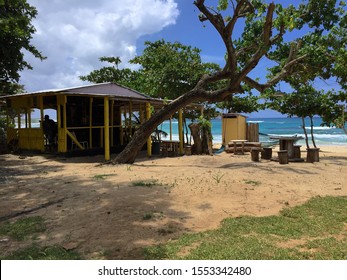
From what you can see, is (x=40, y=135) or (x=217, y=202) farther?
(x=40, y=135)

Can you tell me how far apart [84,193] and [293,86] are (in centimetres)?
1209

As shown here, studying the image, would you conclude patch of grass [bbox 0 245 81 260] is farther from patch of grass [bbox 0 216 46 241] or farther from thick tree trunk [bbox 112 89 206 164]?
thick tree trunk [bbox 112 89 206 164]

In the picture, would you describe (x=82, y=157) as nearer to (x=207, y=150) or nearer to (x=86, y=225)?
(x=207, y=150)

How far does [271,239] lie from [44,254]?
2772mm

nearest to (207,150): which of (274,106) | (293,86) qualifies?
(274,106)

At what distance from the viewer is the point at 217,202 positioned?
6105mm

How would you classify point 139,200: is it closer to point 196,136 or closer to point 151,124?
point 151,124

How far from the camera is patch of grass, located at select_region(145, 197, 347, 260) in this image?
3.73 meters

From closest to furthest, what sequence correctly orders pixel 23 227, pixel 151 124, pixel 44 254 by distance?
1. pixel 44 254
2. pixel 23 227
3. pixel 151 124

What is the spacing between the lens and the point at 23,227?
4.88 m

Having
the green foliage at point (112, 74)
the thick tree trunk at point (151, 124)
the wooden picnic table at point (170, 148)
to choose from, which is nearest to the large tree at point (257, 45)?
the thick tree trunk at point (151, 124)

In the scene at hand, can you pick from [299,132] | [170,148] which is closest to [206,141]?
[170,148]

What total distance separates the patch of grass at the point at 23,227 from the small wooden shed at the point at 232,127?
16568 mm
